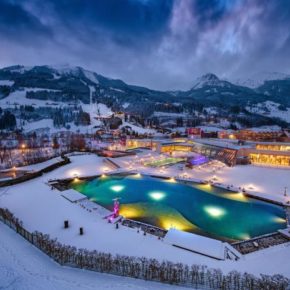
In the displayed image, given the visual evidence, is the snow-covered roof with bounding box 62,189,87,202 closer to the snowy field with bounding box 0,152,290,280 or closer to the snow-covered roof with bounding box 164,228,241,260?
the snowy field with bounding box 0,152,290,280

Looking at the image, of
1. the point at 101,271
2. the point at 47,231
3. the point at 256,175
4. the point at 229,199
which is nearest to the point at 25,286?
the point at 101,271

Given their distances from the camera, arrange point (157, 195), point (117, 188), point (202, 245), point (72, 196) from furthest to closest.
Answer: point (117, 188), point (157, 195), point (72, 196), point (202, 245)

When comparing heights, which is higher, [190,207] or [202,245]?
[202,245]

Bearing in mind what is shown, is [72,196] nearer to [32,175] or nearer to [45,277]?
[32,175]

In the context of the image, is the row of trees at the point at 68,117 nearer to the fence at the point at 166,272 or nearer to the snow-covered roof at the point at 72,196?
the snow-covered roof at the point at 72,196

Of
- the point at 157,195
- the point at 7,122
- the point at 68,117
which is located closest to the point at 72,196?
the point at 157,195

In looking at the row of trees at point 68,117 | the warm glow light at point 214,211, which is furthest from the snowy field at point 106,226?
the row of trees at point 68,117

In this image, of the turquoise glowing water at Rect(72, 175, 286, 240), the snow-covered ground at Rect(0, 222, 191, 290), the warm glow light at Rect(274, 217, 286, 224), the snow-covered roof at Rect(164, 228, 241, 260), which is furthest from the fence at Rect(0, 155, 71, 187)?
the warm glow light at Rect(274, 217, 286, 224)

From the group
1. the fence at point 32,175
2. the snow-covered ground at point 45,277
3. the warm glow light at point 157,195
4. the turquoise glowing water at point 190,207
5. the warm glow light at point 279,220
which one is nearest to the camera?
the snow-covered ground at point 45,277
